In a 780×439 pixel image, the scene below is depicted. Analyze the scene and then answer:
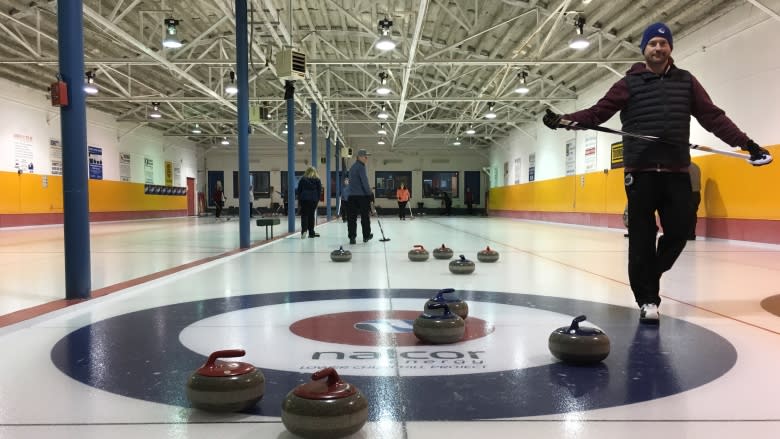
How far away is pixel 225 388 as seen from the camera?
168 cm

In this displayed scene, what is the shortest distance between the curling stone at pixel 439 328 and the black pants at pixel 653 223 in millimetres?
1340

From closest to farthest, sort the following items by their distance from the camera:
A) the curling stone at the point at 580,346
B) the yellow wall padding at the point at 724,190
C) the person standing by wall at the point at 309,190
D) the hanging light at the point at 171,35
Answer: the curling stone at the point at 580,346
the yellow wall padding at the point at 724,190
the person standing by wall at the point at 309,190
the hanging light at the point at 171,35

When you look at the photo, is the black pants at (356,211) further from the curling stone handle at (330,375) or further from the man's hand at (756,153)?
the curling stone handle at (330,375)

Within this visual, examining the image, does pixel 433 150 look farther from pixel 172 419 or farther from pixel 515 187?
pixel 172 419

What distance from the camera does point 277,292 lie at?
427 centimetres

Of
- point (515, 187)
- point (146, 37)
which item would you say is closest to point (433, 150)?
point (515, 187)

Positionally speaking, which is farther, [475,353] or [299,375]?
[475,353]

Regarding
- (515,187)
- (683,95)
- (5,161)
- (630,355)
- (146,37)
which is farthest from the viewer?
(515,187)

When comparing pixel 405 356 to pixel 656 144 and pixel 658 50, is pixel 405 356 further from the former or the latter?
pixel 658 50

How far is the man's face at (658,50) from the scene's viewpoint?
3125 millimetres

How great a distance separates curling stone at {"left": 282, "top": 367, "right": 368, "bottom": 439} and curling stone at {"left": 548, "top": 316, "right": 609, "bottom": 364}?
1039mm

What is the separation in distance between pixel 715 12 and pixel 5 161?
20.1 metres

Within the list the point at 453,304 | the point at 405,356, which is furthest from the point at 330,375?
the point at 453,304

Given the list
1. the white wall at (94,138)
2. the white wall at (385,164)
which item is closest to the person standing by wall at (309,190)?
the white wall at (94,138)
